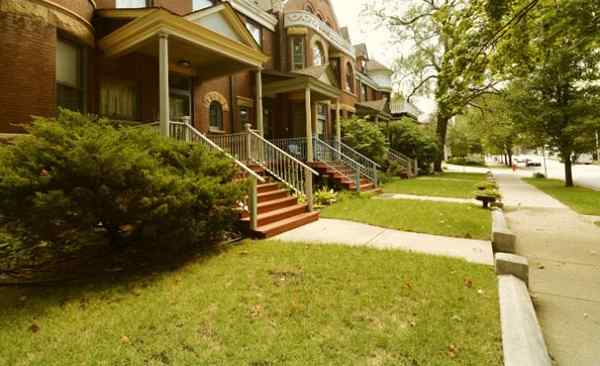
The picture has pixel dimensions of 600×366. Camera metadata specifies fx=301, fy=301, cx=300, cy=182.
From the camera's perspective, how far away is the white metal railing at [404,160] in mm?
20031

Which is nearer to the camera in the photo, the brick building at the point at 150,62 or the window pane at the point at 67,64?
the brick building at the point at 150,62

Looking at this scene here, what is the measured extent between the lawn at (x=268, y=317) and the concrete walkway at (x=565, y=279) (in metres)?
0.57

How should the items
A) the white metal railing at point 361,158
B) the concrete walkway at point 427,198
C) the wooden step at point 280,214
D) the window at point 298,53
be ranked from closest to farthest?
the wooden step at point 280,214 → the concrete walkway at point 427,198 → the white metal railing at point 361,158 → the window at point 298,53

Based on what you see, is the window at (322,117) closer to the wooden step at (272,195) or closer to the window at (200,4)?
the window at (200,4)

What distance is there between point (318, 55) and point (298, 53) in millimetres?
1816

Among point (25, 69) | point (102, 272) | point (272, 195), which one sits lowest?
point (102, 272)

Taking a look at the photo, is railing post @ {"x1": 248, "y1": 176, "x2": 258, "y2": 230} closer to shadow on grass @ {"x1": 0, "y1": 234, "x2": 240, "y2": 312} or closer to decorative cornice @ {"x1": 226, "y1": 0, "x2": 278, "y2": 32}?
shadow on grass @ {"x1": 0, "y1": 234, "x2": 240, "y2": 312}

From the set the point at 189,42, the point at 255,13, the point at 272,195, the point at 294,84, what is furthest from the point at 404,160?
the point at 189,42

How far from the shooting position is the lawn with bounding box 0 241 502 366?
245 centimetres

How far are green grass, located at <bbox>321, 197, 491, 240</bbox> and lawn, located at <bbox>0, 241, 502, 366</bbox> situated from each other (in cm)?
237

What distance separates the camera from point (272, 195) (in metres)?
7.82

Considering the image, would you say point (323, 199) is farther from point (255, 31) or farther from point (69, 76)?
point (255, 31)

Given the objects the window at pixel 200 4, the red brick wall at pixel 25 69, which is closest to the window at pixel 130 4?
the window at pixel 200 4

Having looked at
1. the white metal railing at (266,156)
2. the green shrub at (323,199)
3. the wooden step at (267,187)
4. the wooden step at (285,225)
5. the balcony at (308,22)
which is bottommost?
the wooden step at (285,225)
